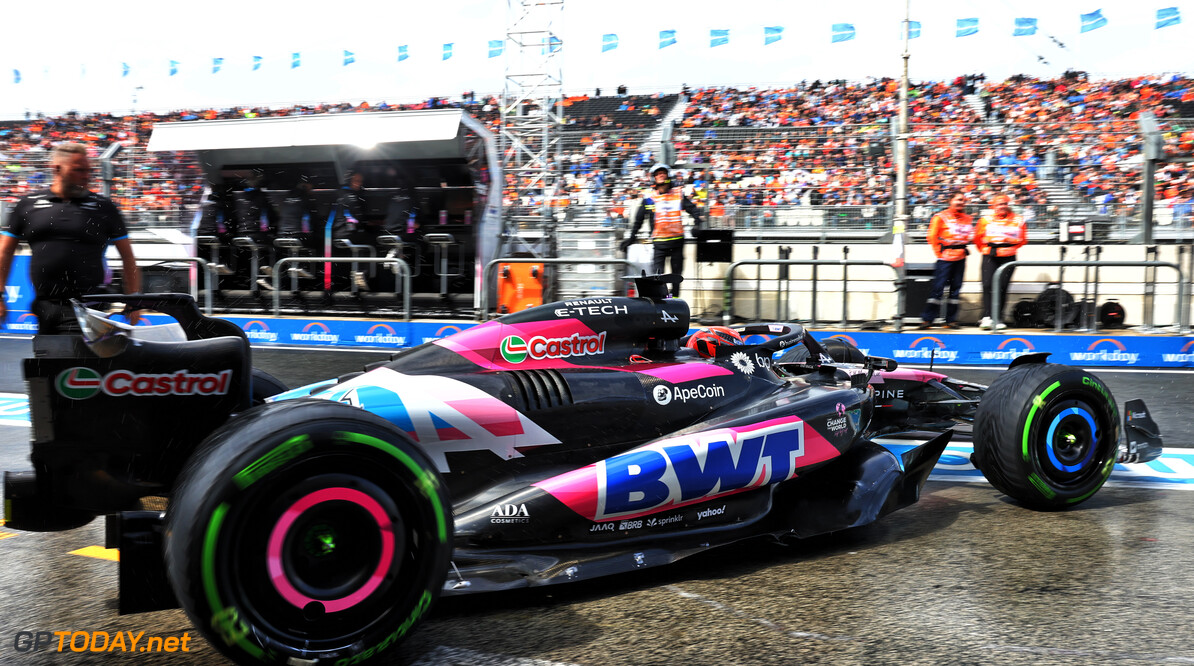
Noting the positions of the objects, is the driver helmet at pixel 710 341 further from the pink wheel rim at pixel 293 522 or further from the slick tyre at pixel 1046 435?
the pink wheel rim at pixel 293 522

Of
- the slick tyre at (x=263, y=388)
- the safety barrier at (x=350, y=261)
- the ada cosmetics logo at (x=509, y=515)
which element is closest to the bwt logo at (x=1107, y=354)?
the safety barrier at (x=350, y=261)

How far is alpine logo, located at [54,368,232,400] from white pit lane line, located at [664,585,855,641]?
1871 millimetres

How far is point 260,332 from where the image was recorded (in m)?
10.4

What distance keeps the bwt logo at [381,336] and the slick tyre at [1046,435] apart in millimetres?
6626

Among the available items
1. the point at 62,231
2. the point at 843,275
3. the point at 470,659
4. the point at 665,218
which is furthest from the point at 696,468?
the point at 665,218

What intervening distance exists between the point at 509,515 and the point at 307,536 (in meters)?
0.97

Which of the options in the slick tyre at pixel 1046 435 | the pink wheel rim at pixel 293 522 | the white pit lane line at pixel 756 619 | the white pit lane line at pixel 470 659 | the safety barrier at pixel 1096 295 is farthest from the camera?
the safety barrier at pixel 1096 295

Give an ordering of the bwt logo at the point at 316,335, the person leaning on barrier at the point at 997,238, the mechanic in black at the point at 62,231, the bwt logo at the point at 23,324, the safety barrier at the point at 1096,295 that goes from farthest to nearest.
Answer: the bwt logo at the point at 23,324 → the bwt logo at the point at 316,335 → the person leaning on barrier at the point at 997,238 → the safety barrier at the point at 1096,295 → the mechanic in black at the point at 62,231

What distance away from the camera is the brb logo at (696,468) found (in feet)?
12.0

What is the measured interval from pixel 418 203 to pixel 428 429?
9446mm

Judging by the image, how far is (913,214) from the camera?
13.4 metres

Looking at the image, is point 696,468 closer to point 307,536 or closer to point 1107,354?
point 307,536

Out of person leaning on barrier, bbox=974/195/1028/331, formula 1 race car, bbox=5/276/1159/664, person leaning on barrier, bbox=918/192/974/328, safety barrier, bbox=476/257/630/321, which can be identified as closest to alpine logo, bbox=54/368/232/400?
formula 1 race car, bbox=5/276/1159/664

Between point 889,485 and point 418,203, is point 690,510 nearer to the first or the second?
point 889,485
